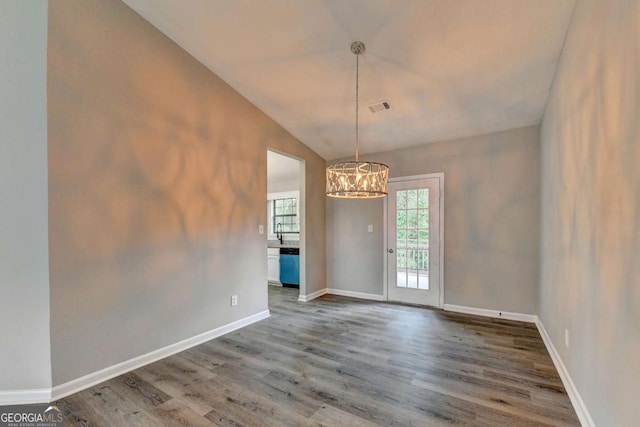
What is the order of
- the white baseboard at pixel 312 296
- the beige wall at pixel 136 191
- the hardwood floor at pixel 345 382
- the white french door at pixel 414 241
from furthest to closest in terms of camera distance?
the white baseboard at pixel 312 296, the white french door at pixel 414 241, the beige wall at pixel 136 191, the hardwood floor at pixel 345 382

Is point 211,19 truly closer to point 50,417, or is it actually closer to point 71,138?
point 71,138

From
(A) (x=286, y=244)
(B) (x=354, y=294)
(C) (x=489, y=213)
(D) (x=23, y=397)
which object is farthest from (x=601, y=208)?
(A) (x=286, y=244)

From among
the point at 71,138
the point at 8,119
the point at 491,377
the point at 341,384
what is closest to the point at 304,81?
the point at 71,138

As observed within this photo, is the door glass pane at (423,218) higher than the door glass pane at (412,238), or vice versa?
the door glass pane at (423,218)

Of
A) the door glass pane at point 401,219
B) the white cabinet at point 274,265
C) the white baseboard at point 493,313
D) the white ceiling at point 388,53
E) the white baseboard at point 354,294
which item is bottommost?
the white baseboard at point 354,294

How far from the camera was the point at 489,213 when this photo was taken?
13.5 ft

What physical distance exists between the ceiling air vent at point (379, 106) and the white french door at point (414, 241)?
1360 mm

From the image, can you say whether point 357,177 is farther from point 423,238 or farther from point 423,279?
point 423,279

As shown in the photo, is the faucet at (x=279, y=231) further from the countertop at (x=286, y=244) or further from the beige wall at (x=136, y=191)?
the beige wall at (x=136, y=191)

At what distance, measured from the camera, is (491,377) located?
251 centimetres

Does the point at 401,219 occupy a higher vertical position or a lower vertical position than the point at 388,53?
lower

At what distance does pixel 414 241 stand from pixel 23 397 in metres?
4.47

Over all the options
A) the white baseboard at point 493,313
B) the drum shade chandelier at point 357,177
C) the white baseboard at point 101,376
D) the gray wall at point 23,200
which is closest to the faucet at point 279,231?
the white baseboard at point 101,376

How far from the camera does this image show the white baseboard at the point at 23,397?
2172mm
